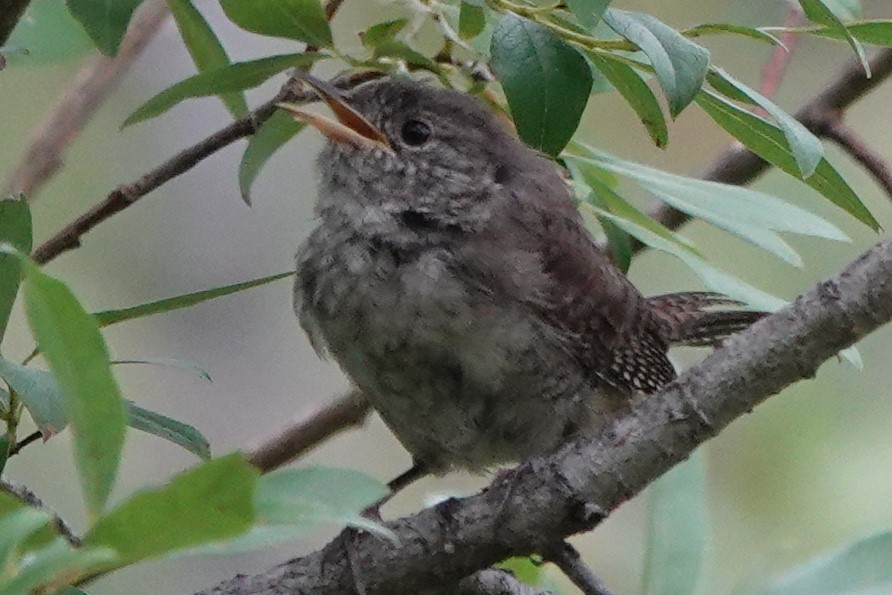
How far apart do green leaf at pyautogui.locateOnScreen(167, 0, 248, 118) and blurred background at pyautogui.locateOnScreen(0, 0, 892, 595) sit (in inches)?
74.1

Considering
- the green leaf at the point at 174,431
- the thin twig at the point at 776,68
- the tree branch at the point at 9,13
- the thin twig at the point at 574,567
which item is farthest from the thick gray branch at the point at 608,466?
the thin twig at the point at 776,68

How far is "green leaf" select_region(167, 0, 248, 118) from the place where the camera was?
1587 millimetres

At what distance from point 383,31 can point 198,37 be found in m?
0.24

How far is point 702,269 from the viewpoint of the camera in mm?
1826

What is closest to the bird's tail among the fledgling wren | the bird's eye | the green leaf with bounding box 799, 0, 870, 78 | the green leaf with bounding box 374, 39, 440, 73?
the fledgling wren

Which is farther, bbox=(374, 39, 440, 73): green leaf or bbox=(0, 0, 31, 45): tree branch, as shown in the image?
bbox=(374, 39, 440, 73): green leaf

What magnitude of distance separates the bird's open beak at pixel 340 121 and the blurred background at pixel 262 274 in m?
1.41

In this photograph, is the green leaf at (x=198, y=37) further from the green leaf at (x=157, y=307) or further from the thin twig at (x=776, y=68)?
the thin twig at (x=776, y=68)

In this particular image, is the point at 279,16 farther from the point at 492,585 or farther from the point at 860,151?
the point at 860,151

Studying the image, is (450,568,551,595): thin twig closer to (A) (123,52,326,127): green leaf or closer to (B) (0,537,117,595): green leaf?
(A) (123,52,326,127): green leaf

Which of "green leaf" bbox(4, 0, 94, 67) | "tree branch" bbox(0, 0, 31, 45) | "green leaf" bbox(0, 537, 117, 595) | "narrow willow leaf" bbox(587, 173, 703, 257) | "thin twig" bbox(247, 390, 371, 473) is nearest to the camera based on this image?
"green leaf" bbox(0, 537, 117, 595)

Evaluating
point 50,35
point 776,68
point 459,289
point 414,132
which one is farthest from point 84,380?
point 776,68

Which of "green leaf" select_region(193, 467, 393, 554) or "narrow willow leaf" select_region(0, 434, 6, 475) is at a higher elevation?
"narrow willow leaf" select_region(0, 434, 6, 475)

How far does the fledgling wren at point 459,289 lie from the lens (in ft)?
6.38
